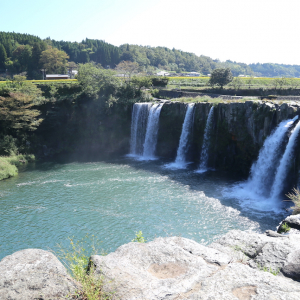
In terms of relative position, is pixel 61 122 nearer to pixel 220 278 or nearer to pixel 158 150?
pixel 158 150

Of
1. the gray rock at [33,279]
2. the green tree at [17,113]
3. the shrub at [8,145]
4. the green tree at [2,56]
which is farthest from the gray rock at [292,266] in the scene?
the green tree at [2,56]

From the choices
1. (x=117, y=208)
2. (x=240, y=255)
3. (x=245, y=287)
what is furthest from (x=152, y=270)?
(x=117, y=208)

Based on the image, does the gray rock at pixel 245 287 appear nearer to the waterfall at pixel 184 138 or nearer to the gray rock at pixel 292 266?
the gray rock at pixel 292 266

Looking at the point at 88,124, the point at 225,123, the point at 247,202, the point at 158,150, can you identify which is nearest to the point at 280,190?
the point at 247,202

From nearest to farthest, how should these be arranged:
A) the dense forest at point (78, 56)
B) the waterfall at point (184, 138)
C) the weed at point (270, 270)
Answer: the weed at point (270, 270) → the waterfall at point (184, 138) → the dense forest at point (78, 56)

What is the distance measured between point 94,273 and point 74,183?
19781mm

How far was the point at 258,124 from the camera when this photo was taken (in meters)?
23.6

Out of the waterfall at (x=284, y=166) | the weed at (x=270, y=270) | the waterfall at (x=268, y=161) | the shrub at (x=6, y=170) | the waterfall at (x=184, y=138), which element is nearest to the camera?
the weed at (x=270, y=270)

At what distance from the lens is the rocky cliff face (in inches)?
898

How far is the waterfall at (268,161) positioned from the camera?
2120 cm

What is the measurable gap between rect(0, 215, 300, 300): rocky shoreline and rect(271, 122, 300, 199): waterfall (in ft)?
44.1

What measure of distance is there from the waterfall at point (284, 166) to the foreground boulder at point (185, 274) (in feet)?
45.2

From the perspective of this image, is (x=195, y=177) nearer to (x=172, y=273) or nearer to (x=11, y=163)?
(x=172, y=273)

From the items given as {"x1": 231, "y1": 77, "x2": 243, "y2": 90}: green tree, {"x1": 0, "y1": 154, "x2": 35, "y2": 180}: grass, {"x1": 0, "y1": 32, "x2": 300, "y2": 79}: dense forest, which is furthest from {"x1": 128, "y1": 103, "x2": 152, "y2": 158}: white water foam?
{"x1": 0, "y1": 32, "x2": 300, "y2": 79}: dense forest
